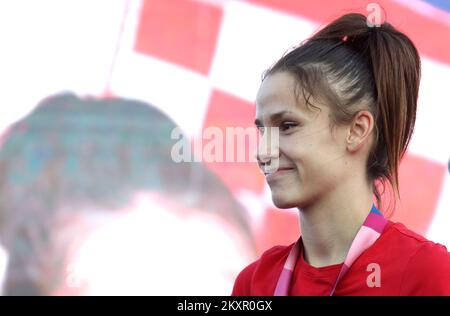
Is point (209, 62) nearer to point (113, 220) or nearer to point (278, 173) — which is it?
point (113, 220)

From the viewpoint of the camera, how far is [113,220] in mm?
2350

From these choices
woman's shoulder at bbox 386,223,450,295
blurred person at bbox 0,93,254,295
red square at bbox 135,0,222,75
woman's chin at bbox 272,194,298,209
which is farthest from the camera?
red square at bbox 135,0,222,75

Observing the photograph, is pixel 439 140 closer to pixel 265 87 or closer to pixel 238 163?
pixel 238 163

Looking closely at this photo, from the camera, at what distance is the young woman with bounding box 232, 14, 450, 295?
0.97 metres

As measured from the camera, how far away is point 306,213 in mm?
1023

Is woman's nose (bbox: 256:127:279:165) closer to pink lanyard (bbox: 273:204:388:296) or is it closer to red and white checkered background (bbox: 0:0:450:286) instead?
pink lanyard (bbox: 273:204:388:296)

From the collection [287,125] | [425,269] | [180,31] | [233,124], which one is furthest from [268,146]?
[180,31]

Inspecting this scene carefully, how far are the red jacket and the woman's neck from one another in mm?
26

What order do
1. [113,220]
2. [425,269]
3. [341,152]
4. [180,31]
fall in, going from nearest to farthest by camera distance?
[425,269]
[341,152]
[113,220]
[180,31]

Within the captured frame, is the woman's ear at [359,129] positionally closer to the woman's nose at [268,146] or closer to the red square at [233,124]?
the woman's nose at [268,146]

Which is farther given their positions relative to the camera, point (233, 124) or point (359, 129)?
point (233, 124)

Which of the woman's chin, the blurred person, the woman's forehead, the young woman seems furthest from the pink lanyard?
the blurred person

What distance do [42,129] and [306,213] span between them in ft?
5.21

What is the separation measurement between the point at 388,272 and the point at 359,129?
218mm
